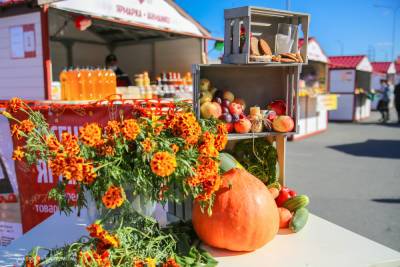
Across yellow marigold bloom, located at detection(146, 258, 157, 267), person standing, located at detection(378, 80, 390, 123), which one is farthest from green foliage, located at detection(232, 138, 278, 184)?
person standing, located at detection(378, 80, 390, 123)

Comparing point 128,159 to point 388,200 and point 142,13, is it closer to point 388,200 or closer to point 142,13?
point 388,200

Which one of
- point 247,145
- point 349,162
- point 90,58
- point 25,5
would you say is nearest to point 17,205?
point 247,145

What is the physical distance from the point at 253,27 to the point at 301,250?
4.80 feet

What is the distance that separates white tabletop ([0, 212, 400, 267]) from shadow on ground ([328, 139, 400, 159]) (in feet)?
26.3

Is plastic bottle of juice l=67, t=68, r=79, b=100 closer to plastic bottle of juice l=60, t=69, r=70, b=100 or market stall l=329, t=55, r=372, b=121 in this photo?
plastic bottle of juice l=60, t=69, r=70, b=100

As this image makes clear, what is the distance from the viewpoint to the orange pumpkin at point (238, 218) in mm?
1919

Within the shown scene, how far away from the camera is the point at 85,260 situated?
149 cm

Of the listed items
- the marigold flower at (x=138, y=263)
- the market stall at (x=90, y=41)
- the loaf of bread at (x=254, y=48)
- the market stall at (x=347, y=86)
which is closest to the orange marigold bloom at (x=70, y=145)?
the marigold flower at (x=138, y=263)

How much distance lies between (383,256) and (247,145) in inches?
44.3

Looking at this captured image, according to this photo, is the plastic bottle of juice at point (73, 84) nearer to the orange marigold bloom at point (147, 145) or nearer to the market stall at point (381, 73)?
the orange marigold bloom at point (147, 145)

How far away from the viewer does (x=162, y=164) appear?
1464 millimetres

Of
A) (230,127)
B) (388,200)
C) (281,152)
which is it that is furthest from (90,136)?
(388,200)

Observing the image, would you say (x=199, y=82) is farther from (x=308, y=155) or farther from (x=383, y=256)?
(x=308, y=155)

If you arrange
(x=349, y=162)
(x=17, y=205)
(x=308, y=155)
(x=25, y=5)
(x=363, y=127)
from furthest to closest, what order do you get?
1. (x=363, y=127)
2. (x=308, y=155)
3. (x=349, y=162)
4. (x=25, y=5)
5. (x=17, y=205)
